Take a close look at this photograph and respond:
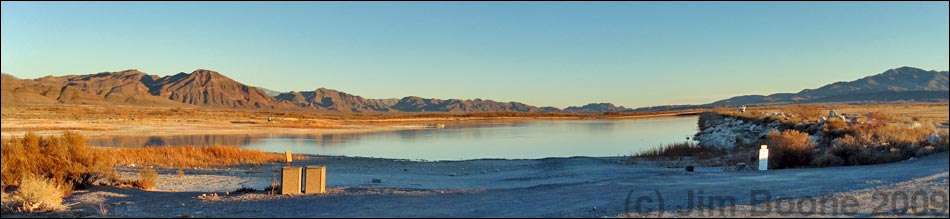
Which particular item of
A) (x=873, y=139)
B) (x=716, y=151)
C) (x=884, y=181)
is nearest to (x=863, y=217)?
(x=884, y=181)

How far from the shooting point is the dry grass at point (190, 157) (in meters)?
22.2

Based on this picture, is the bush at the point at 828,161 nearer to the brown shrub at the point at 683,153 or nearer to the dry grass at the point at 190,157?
the brown shrub at the point at 683,153

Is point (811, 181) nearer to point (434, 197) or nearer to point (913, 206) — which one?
point (913, 206)

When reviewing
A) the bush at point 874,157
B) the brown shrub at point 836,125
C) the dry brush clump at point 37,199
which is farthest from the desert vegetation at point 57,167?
the brown shrub at point 836,125

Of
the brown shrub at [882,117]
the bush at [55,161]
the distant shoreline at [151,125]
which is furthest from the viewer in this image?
the distant shoreline at [151,125]

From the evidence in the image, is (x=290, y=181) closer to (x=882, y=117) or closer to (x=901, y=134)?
(x=901, y=134)

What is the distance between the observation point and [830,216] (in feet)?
26.7

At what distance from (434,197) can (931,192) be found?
7.28 meters

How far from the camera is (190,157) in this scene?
78.0ft

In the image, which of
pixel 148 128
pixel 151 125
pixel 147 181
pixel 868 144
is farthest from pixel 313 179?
pixel 151 125

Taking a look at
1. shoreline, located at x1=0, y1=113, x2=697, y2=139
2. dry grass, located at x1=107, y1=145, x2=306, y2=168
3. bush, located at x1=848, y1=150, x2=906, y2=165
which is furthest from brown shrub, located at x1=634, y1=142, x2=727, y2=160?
shoreline, located at x1=0, y1=113, x2=697, y2=139

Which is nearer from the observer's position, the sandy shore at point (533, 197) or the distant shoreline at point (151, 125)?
the sandy shore at point (533, 197)

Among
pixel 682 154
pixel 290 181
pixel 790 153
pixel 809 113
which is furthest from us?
pixel 809 113

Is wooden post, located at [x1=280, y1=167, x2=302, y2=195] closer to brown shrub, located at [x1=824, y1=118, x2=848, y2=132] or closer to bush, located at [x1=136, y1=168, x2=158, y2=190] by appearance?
bush, located at [x1=136, y1=168, x2=158, y2=190]
